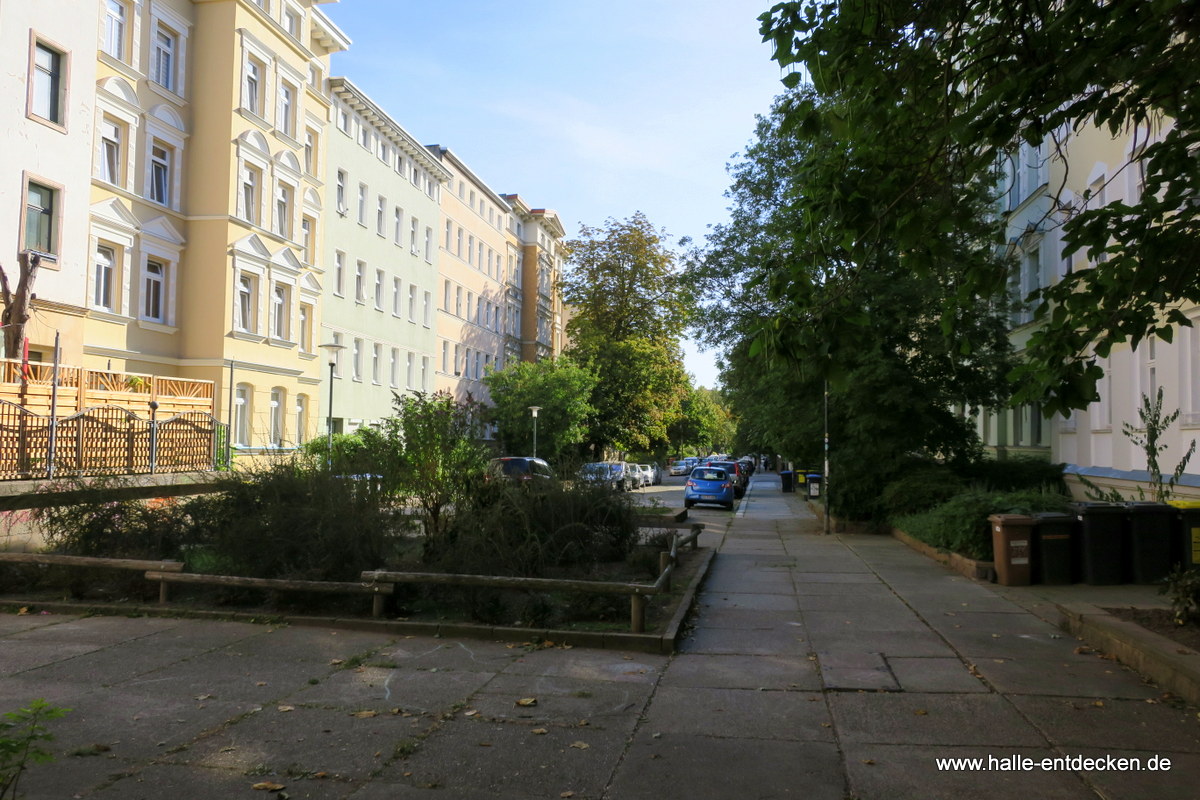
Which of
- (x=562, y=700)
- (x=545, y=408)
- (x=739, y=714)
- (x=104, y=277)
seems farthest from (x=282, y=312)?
(x=739, y=714)

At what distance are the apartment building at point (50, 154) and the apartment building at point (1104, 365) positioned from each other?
20.5 metres

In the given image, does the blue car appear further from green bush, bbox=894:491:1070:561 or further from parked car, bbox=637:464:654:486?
parked car, bbox=637:464:654:486

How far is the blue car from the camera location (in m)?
35.2

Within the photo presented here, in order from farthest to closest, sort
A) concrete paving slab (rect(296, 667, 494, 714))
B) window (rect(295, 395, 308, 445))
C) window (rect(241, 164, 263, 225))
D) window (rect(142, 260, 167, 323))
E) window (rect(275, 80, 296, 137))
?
window (rect(295, 395, 308, 445)) < window (rect(275, 80, 296, 137)) < window (rect(241, 164, 263, 225)) < window (rect(142, 260, 167, 323)) < concrete paving slab (rect(296, 667, 494, 714))

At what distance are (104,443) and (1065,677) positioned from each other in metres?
15.6

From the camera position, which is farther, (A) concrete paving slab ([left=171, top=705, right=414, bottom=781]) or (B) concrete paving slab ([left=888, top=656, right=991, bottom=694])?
(B) concrete paving slab ([left=888, top=656, right=991, bottom=694])

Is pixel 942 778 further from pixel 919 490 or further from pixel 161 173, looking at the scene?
pixel 161 173

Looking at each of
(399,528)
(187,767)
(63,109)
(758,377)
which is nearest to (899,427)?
(758,377)

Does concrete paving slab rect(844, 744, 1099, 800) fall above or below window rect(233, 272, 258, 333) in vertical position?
below

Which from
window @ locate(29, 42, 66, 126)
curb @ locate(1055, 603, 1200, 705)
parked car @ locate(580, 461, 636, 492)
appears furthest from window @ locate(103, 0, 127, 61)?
curb @ locate(1055, 603, 1200, 705)

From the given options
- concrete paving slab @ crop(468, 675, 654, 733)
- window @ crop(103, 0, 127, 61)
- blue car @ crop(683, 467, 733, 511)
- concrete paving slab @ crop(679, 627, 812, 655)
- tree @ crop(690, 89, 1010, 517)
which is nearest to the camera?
concrete paving slab @ crop(468, 675, 654, 733)

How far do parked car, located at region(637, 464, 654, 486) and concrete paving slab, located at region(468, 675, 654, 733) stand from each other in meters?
48.9

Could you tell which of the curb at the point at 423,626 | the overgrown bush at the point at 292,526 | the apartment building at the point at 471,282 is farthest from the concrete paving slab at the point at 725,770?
the apartment building at the point at 471,282

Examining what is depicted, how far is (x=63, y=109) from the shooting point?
22266mm
